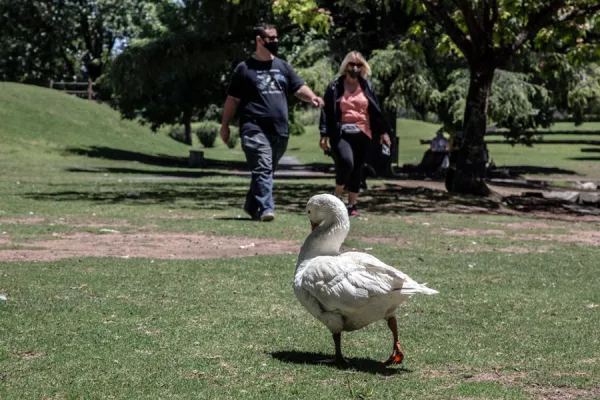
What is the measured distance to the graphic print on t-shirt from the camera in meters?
13.2

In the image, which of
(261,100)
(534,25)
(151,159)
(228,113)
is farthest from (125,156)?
(261,100)

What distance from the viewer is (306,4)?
18.2 metres

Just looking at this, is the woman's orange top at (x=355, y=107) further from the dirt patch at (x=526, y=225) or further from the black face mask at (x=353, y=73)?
the dirt patch at (x=526, y=225)

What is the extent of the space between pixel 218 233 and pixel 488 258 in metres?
3.49

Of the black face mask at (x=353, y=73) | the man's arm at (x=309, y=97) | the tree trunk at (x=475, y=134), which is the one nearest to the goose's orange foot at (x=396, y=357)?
the man's arm at (x=309, y=97)

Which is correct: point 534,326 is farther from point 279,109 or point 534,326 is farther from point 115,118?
point 115,118

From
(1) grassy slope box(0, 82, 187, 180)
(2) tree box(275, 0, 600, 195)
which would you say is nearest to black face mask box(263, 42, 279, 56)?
(2) tree box(275, 0, 600, 195)

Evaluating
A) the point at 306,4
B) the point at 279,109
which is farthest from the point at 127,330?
the point at 306,4

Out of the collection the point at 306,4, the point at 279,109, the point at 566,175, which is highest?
the point at 306,4

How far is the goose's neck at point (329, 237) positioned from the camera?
6082 mm

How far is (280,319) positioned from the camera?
7387 mm

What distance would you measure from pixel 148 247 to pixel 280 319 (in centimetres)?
431

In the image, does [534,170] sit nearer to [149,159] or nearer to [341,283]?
[149,159]

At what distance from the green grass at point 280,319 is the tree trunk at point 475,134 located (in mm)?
4591
